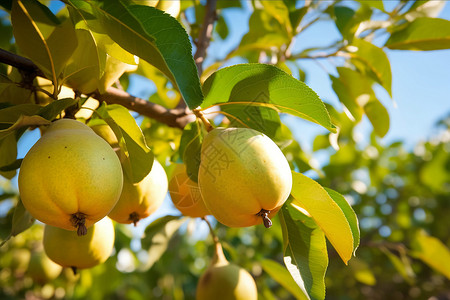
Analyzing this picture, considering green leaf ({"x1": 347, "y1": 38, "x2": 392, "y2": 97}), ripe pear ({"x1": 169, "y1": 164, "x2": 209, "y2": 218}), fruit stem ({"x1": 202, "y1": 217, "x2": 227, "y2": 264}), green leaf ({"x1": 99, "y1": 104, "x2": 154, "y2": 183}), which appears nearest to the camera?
green leaf ({"x1": 99, "y1": 104, "x2": 154, "y2": 183})

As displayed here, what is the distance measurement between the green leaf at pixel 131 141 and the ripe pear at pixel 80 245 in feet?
0.99

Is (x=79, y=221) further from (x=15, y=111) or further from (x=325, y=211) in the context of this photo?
(x=325, y=211)

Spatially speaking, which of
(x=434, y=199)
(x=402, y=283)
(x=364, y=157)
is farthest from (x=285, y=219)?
(x=434, y=199)

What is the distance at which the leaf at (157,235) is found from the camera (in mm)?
1920

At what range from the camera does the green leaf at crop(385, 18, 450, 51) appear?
1.53 meters

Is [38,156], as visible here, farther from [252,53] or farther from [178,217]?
[252,53]

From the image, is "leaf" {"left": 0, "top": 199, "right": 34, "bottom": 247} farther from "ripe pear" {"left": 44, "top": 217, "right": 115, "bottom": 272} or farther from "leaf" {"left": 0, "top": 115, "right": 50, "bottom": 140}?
"leaf" {"left": 0, "top": 115, "right": 50, "bottom": 140}

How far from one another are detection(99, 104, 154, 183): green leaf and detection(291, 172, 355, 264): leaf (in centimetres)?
40

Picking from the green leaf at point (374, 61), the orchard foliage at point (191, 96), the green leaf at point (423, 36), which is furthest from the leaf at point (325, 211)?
the green leaf at point (423, 36)

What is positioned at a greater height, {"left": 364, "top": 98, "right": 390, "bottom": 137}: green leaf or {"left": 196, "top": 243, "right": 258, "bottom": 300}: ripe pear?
{"left": 364, "top": 98, "right": 390, "bottom": 137}: green leaf

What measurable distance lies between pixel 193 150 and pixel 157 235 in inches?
36.9

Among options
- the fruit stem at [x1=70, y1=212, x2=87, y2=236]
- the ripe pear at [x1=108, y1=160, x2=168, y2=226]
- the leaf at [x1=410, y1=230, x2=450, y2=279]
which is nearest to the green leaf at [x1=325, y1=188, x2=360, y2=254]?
the ripe pear at [x1=108, y1=160, x2=168, y2=226]

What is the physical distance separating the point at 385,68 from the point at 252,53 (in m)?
0.82

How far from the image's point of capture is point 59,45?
0.98 m
